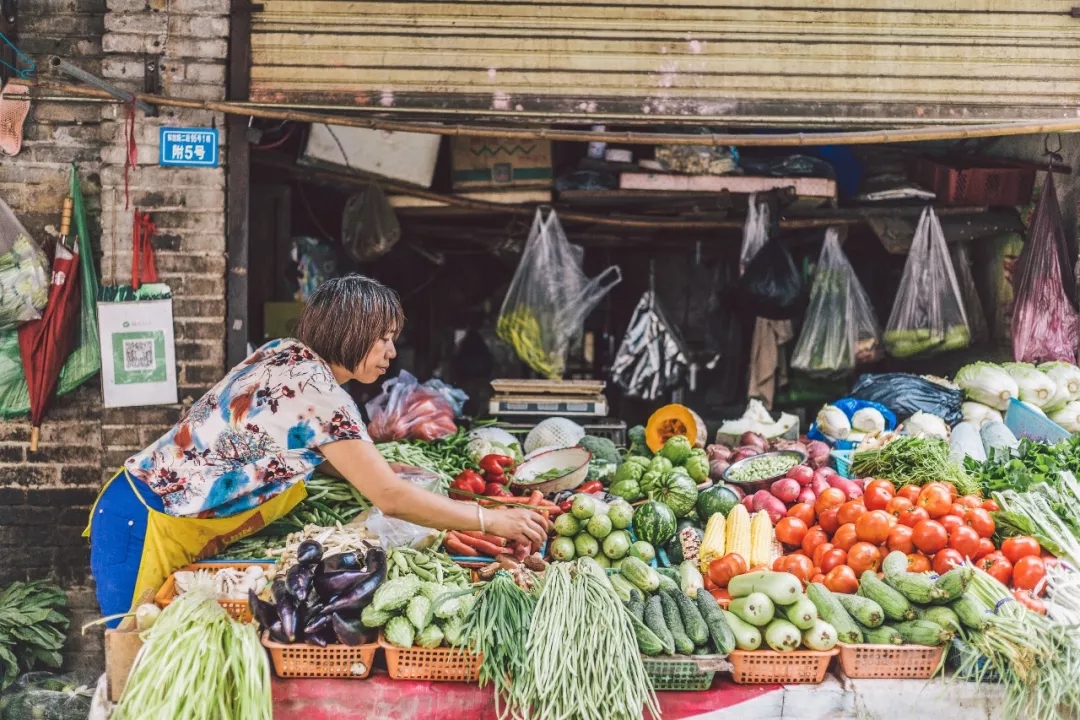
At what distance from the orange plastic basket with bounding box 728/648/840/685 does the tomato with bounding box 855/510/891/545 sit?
90 centimetres

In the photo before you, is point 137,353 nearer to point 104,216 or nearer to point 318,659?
point 104,216

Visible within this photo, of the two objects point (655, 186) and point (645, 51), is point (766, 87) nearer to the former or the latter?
point (645, 51)

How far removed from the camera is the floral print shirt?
335 centimetres

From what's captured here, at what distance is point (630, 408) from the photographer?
8.50 meters

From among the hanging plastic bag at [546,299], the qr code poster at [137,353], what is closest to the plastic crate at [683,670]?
the qr code poster at [137,353]

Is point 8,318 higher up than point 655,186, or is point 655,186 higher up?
point 655,186

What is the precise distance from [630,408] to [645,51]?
3842 millimetres

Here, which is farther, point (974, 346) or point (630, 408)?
point (630, 408)

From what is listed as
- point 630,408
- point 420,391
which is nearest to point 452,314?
point 630,408

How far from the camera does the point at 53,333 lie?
204 inches

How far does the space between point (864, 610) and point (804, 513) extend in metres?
1.10

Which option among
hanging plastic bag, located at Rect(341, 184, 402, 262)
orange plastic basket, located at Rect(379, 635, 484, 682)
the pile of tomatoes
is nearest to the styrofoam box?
hanging plastic bag, located at Rect(341, 184, 402, 262)

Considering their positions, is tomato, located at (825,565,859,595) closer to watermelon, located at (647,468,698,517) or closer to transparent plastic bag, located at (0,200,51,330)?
watermelon, located at (647,468,698,517)

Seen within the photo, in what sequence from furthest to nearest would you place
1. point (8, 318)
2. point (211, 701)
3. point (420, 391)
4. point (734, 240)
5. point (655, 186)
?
point (734, 240) → point (655, 186) → point (420, 391) → point (8, 318) → point (211, 701)
